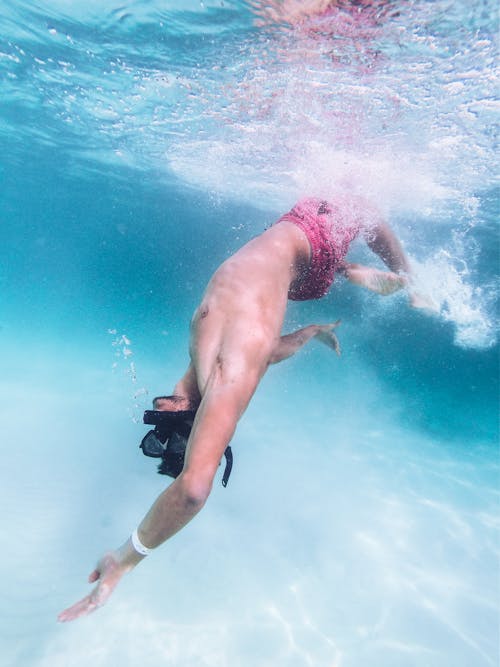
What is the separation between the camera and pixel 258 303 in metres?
3.69

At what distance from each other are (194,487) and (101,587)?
125 cm

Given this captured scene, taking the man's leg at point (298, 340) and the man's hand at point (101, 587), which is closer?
the man's hand at point (101, 587)

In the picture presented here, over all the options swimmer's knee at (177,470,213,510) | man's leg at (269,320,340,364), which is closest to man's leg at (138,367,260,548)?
swimmer's knee at (177,470,213,510)

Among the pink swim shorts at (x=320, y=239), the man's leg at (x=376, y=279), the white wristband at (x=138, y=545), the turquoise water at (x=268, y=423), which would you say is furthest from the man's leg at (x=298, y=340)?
the turquoise water at (x=268, y=423)

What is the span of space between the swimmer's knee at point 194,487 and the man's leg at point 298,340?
1401 millimetres

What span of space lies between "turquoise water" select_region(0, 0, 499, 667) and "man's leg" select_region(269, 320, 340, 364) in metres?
4.54

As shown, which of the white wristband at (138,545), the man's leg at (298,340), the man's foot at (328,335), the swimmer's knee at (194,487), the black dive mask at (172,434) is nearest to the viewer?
the swimmer's knee at (194,487)

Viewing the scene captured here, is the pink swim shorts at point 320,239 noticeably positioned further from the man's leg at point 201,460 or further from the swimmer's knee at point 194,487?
the swimmer's knee at point 194,487

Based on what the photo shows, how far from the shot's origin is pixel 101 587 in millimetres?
3059

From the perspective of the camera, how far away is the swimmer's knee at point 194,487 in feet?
8.79

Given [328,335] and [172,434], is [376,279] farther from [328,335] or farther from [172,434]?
[172,434]

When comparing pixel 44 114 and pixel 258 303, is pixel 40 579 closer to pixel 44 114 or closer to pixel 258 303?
pixel 258 303

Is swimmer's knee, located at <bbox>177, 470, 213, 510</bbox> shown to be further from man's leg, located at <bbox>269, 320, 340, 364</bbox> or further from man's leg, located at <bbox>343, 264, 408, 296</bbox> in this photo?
man's leg, located at <bbox>343, 264, 408, 296</bbox>

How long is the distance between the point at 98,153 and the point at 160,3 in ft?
58.3
